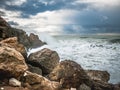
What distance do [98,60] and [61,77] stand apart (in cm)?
2733

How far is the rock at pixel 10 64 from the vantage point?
44.8 ft

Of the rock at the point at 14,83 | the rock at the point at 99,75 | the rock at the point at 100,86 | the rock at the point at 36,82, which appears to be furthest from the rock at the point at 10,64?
the rock at the point at 99,75

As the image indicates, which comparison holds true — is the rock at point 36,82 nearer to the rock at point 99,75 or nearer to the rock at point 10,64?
the rock at point 10,64

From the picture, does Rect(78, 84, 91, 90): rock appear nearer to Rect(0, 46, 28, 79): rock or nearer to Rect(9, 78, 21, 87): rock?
Rect(0, 46, 28, 79): rock

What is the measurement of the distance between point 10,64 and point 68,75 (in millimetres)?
4985

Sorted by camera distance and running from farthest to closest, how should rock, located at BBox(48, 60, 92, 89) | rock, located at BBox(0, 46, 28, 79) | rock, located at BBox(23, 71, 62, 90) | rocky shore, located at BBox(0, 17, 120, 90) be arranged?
rock, located at BBox(48, 60, 92, 89)
rock, located at BBox(23, 71, 62, 90)
rocky shore, located at BBox(0, 17, 120, 90)
rock, located at BBox(0, 46, 28, 79)

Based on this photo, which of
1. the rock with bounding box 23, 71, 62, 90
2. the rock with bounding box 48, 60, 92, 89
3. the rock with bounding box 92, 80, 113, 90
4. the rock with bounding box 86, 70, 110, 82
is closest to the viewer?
the rock with bounding box 23, 71, 62, 90

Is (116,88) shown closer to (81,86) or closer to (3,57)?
(81,86)

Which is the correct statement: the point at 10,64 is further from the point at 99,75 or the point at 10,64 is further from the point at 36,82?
the point at 99,75

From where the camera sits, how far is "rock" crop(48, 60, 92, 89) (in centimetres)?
1745

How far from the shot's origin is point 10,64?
13828mm

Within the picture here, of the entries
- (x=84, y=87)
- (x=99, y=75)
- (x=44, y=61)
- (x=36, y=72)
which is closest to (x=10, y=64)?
(x=36, y=72)

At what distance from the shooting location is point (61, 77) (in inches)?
691

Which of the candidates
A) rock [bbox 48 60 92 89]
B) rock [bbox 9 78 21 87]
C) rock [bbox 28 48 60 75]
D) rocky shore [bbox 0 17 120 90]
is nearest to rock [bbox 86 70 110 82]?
rocky shore [bbox 0 17 120 90]
